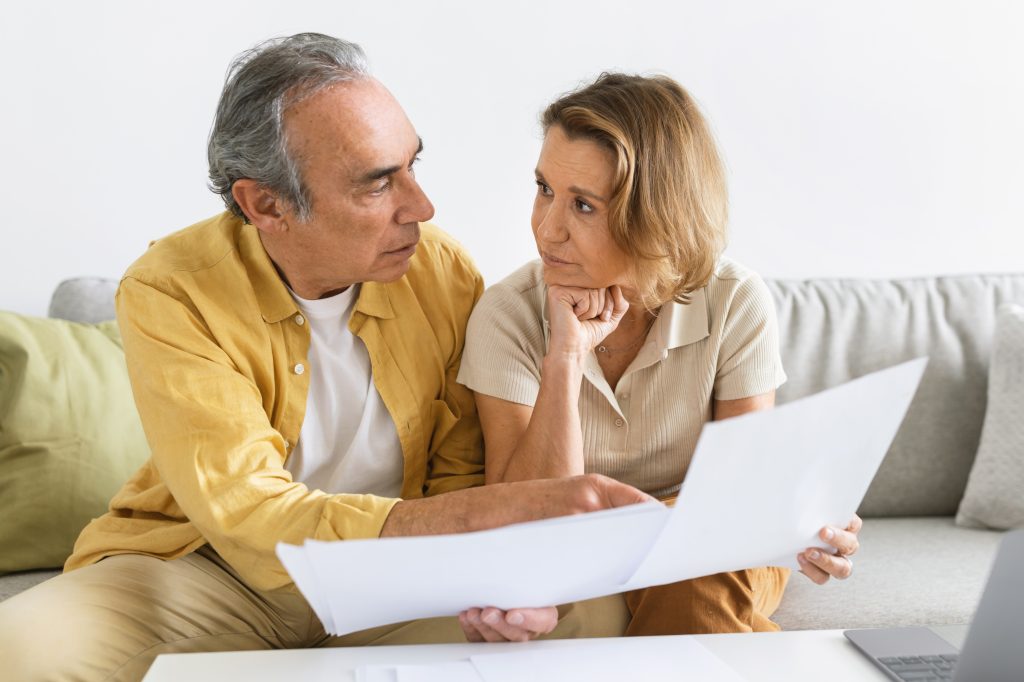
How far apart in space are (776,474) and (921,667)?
0.91 ft

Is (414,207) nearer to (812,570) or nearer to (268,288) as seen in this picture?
(268,288)

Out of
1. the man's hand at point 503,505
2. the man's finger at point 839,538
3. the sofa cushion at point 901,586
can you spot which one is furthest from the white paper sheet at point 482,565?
the sofa cushion at point 901,586

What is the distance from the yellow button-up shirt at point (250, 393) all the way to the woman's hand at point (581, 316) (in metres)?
0.18

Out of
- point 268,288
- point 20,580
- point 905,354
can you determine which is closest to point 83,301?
point 20,580

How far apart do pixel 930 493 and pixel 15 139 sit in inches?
86.7

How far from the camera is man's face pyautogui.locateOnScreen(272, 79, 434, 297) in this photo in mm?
1564

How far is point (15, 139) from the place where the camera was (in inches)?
95.2

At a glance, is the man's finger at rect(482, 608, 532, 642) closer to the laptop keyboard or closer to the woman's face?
the laptop keyboard

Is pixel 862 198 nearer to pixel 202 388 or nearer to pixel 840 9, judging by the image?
pixel 840 9

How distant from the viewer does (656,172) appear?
5.42ft

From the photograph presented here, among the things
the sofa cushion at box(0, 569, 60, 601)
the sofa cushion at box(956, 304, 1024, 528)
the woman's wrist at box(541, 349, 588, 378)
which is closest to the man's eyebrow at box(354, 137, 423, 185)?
the woman's wrist at box(541, 349, 588, 378)

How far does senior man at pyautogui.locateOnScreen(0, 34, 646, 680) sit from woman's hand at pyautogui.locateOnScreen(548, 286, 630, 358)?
0.18m

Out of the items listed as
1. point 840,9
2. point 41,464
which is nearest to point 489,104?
point 840,9

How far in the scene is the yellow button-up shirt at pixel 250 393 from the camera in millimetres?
1387
